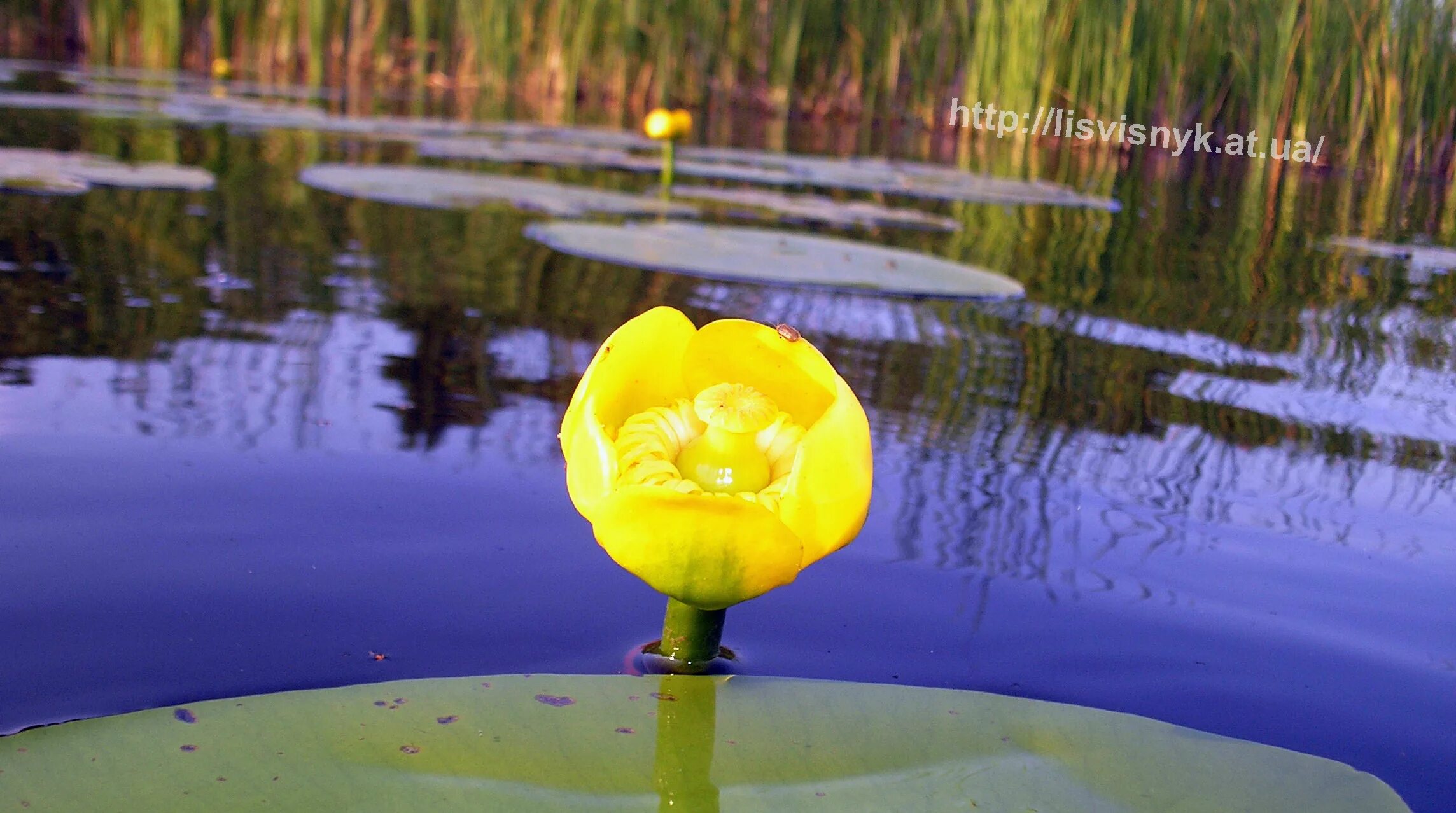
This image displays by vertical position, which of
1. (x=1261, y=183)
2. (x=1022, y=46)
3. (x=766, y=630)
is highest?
(x=1022, y=46)

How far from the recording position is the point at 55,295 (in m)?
2.56

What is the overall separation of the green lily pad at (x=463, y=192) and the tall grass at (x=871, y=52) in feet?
12.2

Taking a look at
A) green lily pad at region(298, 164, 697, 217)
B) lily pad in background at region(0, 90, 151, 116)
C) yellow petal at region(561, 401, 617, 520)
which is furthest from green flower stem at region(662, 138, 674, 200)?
yellow petal at region(561, 401, 617, 520)

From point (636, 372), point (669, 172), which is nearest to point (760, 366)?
point (636, 372)

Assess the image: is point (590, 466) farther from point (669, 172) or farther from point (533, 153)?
point (533, 153)

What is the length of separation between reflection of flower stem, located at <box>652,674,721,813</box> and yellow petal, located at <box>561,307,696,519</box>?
0.55 feet

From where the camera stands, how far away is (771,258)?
3.32m

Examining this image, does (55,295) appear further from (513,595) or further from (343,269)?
(513,595)

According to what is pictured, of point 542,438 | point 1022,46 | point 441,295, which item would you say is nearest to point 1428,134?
point 1022,46

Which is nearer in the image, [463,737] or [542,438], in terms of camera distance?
[463,737]

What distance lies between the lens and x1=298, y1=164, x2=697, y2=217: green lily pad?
4.00 m

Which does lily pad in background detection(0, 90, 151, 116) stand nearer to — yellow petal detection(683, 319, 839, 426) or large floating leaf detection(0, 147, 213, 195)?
large floating leaf detection(0, 147, 213, 195)

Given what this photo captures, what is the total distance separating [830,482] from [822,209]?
377 cm

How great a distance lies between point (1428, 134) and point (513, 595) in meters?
7.35
